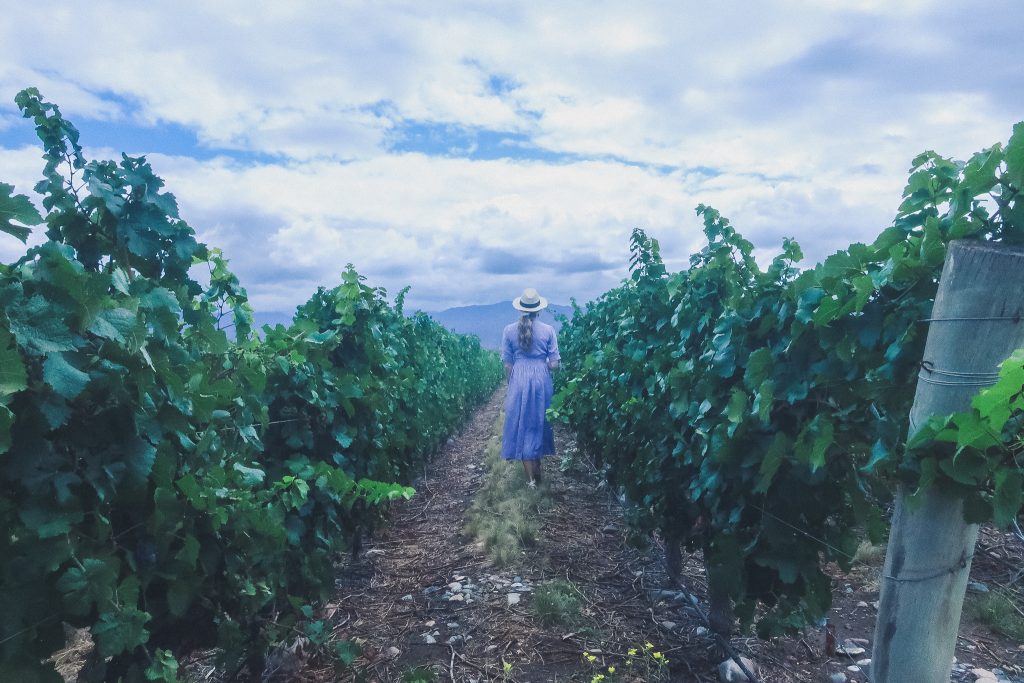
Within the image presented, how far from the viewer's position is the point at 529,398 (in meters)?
6.74

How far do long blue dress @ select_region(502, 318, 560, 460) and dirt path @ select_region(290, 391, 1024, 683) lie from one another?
949 mm

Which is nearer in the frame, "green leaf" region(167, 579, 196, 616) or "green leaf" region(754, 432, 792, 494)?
"green leaf" region(167, 579, 196, 616)

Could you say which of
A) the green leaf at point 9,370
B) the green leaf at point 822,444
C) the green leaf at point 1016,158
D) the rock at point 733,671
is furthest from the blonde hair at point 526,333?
the green leaf at point 9,370

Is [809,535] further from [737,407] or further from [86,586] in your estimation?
[86,586]

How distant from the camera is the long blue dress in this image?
22.1 ft

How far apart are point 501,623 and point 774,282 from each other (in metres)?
2.41

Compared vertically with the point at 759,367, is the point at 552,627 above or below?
below

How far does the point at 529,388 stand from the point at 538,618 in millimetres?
3113

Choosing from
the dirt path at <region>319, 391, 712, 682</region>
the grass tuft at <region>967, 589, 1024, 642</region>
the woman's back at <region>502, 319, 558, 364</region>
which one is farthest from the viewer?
the woman's back at <region>502, 319, 558, 364</region>

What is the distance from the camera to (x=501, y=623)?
12.6ft

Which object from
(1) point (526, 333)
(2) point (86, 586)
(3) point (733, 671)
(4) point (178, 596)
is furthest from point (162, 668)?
(1) point (526, 333)

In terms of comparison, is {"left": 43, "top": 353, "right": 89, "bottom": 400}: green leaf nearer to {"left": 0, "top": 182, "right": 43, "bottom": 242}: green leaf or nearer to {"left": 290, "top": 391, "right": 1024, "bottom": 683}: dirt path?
{"left": 0, "top": 182, "right": 43, "bottom": 242}: green leaf

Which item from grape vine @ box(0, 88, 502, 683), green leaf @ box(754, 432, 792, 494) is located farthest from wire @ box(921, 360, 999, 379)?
grape vine @ box(0, 88, 502, 683)

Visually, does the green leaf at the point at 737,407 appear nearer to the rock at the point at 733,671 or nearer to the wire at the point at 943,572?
the wire at the point at 943,572
